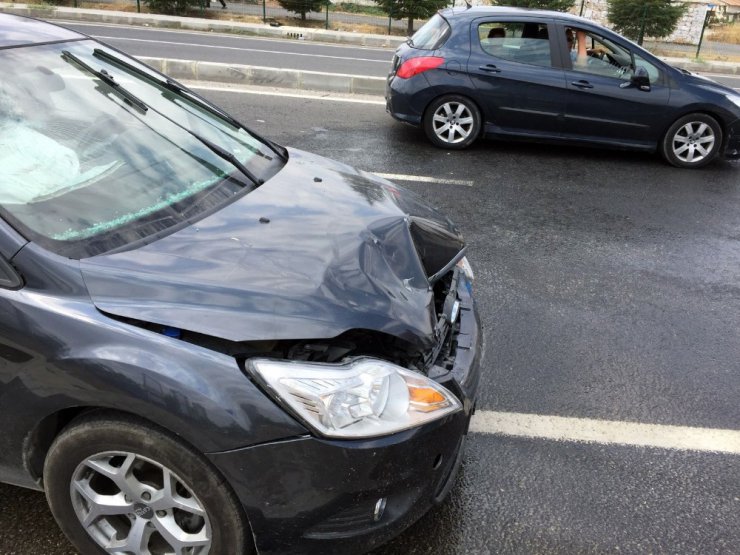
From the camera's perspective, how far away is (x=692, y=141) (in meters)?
7.06

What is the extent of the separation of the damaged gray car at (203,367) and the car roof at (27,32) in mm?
114

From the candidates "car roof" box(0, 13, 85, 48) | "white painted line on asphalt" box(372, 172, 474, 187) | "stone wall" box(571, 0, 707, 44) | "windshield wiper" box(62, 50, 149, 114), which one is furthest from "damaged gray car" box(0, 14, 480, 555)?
"stone wall" box(571, 0, 707, 44)

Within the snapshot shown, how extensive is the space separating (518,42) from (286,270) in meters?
6.15

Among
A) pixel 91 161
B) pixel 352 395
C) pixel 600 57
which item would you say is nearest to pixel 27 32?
pixel 91 161

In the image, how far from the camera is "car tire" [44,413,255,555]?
1.77m

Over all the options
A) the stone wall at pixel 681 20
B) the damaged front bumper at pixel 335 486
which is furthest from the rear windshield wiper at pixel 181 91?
the stone wall at pixel 681 20

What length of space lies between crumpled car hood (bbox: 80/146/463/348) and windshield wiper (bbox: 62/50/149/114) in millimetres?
747

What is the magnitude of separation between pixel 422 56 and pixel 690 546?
611 cm

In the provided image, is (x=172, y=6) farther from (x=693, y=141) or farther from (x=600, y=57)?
(x=693, y=141)

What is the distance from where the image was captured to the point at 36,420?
73.4 inches

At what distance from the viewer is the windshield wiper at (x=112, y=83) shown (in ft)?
9.10

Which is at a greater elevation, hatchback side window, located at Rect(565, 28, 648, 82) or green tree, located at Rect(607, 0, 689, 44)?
green tree, located at Rect(607, 0, 689, 44)

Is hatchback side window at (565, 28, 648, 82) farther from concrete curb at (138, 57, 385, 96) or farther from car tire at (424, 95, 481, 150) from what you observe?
concrete curb at (138, 57, 385, 96)

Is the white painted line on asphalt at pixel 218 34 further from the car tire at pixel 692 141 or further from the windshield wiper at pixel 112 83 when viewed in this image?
the windshield wiper at pixel 112 83
